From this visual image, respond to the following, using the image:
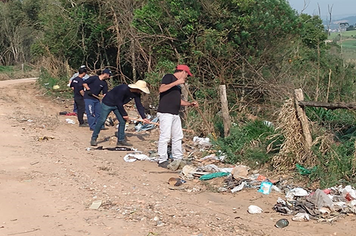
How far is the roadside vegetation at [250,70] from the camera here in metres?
7.14

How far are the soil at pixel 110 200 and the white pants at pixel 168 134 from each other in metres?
0.36

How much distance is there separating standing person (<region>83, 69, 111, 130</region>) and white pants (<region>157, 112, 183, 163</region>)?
343 cm

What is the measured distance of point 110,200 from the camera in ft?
19.5

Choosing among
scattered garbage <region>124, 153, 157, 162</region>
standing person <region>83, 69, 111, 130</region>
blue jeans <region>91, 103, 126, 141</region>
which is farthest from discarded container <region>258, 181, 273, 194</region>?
standing person <region>83, 69, 111, 130</region>

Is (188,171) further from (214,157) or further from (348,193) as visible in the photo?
(348,193)

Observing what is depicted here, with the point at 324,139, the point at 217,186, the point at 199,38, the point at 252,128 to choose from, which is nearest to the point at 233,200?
the point at 217,186

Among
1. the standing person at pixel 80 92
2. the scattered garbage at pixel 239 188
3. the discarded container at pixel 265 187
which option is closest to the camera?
the discarded container at pixel 265 187

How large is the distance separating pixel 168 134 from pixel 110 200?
209 centimetres

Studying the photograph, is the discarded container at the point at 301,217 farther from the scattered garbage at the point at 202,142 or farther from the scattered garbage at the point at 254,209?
the scattered garbage at the point at 202,142

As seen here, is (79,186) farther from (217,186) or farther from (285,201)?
(285,201)

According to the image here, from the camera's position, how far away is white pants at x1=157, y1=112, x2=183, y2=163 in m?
7.71

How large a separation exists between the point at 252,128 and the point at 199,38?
4285 millimetres

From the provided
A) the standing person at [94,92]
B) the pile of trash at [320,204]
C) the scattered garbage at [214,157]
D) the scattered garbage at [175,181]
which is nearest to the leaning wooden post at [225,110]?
the scattered garbage at [214,157]

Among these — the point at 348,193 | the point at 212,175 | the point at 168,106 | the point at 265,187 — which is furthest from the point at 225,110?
the point at 348,193
